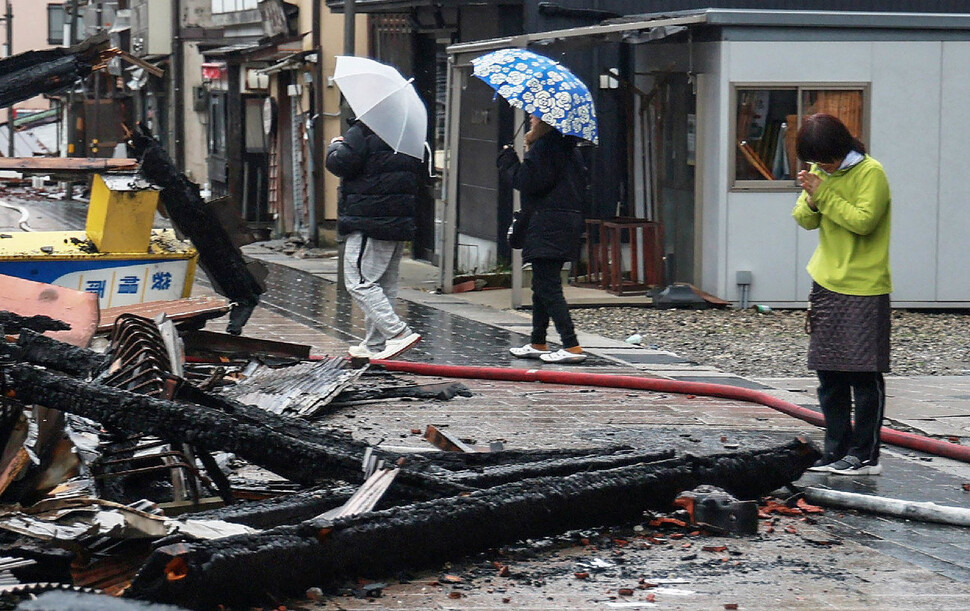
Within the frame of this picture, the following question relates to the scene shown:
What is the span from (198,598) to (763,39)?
10.3 meters

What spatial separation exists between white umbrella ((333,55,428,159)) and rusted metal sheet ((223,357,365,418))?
198cm

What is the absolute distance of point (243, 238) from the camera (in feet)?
35.5

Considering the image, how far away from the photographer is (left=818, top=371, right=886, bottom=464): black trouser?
677cm

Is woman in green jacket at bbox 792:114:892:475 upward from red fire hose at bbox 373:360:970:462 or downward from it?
upward

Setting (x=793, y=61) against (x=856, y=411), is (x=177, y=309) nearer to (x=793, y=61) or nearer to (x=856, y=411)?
(x=856, y=411)

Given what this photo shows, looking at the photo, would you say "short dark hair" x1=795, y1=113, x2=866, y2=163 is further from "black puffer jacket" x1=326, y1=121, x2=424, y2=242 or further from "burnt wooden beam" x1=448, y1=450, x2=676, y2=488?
"black puffer jacket" x1=326, y1=121, x2=424, y2=242

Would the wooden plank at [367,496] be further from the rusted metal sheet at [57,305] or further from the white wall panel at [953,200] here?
the white wall panel at [953,200]

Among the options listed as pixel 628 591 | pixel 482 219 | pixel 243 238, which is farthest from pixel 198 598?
pixel 482 219

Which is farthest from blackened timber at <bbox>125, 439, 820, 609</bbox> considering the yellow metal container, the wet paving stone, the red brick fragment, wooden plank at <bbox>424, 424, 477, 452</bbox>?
the yellow metal container

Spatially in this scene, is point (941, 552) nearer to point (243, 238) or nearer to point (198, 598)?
point (198, 598)

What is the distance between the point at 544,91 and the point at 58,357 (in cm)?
447

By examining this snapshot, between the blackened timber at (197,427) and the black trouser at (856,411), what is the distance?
2.31 meters

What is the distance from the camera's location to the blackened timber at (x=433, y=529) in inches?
165

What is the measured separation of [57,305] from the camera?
27.5 ft
